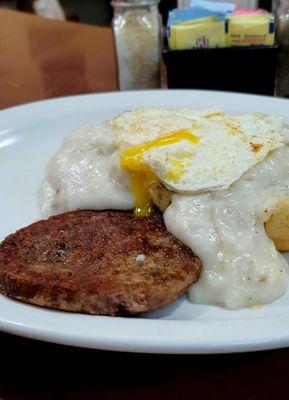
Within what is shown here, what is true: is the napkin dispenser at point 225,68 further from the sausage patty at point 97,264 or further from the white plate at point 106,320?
the sausage patty at point 97,264

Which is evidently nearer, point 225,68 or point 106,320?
point 106,320

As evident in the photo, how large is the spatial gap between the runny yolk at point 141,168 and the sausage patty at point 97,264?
6 cm

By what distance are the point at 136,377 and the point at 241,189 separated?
61 centimetres

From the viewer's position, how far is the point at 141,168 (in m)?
1.52

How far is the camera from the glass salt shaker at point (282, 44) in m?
2.39

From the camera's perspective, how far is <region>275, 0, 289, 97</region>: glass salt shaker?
239 cm

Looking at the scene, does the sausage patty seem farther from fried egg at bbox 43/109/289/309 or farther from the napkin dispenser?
the napkin dispenser

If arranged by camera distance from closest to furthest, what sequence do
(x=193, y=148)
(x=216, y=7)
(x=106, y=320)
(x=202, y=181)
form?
(x=106, y=320) < (x=202, y=181) < (x=193, y=148) < (x=216, y=7)

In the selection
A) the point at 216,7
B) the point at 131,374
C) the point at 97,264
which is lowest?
the point at 131,374

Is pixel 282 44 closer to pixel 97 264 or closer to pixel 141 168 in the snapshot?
pixel 141 168

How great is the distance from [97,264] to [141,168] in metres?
0.38

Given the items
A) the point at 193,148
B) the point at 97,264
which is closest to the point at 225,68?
the point at 193,148

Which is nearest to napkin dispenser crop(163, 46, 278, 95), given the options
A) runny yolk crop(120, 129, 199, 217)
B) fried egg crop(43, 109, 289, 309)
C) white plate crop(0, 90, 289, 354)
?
white plate crop(0, 90, 289, 354)

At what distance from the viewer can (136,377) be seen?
1.09 meters
